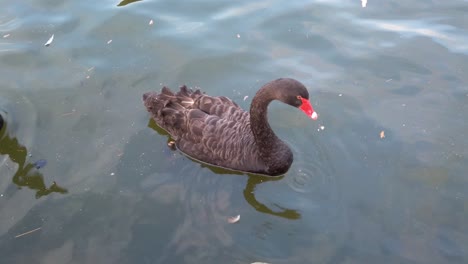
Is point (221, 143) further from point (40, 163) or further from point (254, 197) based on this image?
point (40, 163)

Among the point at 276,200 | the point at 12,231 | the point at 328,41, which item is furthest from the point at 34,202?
the point at 328,41

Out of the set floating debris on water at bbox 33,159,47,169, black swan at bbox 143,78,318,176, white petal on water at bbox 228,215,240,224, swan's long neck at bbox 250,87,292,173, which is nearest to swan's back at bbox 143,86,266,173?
black swan at bbox 143,78,318,176

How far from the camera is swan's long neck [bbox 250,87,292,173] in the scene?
4652 mm

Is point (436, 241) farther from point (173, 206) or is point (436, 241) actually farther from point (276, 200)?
point (173, 206)

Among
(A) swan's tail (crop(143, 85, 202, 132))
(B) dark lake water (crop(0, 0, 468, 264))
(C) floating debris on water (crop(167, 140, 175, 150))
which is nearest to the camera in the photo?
(B) dark lake water (crop(0, 0, 468, 264))

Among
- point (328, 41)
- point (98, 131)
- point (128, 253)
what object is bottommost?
point (128, 253)

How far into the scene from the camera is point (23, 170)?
5.09 m

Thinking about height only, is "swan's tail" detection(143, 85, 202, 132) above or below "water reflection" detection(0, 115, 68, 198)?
above

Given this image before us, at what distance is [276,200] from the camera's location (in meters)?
4.79

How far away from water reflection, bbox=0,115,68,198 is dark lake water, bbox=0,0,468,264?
0.05 feet

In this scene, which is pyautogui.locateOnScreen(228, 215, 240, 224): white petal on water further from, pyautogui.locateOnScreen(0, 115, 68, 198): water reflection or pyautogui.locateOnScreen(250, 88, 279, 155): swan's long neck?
pyautogui.locateOnScreen(0, 115, 68, 198): water reflection

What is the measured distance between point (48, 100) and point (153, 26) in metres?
2.11

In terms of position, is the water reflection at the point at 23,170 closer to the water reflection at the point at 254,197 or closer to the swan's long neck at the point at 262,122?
the water reflection at the point at 254,197

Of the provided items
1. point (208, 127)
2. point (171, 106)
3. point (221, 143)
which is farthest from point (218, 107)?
point (171, 106)
